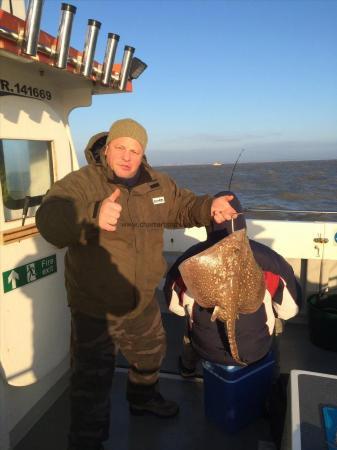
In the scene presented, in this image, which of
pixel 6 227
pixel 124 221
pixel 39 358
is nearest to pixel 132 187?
pixel 124 221

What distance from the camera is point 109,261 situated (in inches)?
102

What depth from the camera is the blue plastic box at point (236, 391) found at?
2.81m

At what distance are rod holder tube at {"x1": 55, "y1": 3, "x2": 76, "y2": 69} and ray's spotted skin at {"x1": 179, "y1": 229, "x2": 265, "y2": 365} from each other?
5.16ft

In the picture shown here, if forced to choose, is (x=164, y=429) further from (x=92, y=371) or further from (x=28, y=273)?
(x=28, y=273)

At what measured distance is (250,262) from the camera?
238 cm

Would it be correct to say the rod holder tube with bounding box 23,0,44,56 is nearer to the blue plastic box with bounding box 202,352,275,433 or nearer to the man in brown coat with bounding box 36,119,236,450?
the man in brown coat with bounding box 36,119,236,450

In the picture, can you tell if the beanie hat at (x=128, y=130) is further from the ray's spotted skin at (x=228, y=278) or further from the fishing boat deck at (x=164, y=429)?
the fishing boat deck at (x=164, y=429)

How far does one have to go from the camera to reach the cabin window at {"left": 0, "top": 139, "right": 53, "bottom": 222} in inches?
108

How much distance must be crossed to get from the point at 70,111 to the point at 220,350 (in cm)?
264

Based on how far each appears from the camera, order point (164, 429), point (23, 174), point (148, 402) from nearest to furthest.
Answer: point (23, 174) < point (164, 429) < point (148, 402)

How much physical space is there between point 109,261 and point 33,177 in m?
1.11

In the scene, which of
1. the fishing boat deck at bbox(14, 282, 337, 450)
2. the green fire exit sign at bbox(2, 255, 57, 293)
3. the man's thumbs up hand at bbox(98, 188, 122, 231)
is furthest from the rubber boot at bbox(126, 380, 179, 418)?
the man's thumbs up hand at bbox(98, 188, 122, 231)

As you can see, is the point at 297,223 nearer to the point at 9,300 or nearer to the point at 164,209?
the point at 164,209

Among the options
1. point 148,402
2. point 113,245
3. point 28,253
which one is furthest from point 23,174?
point 148,402
